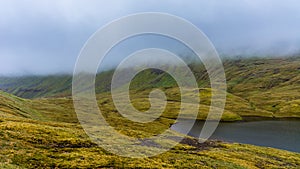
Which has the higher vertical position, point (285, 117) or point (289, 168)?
point (285, 117)

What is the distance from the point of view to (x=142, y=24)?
197 ft

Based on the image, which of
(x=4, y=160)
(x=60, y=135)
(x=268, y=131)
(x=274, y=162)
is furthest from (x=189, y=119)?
(x=4, y=160)

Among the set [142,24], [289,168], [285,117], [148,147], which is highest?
[285,117]

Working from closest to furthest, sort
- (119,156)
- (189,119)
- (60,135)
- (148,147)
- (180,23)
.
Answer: (119,156) → (60,135) → (148,147) → (180,23) → (189,119)

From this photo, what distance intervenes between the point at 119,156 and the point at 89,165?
26.1 feet

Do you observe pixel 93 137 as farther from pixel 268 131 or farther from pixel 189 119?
pixel 189 119

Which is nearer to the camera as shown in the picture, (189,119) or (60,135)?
(60,135)

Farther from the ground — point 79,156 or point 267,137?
point 267,137

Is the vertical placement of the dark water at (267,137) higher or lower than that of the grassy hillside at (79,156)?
→ higher

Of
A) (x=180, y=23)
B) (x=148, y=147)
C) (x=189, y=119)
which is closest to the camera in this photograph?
Answer: (x=148, y=147)

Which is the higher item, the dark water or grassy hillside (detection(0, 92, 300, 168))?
the dark water

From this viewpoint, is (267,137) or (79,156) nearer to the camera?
(79,156)

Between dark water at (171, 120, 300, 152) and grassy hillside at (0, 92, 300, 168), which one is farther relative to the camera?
dark water at (171, 120, 300, 152)

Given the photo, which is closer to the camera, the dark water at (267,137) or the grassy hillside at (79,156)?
the grassy hillside at (79,156)
